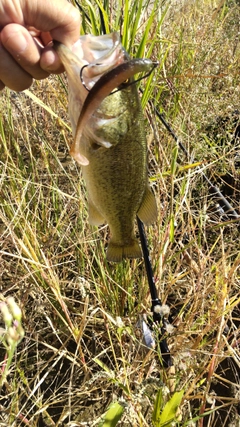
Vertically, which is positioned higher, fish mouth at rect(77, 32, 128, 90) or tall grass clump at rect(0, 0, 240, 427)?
fish mouth at rect(77, 32, 128, 90)

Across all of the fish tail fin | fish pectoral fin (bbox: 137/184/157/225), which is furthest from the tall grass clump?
fish pectoral fin (bbox: 137/184/157/225)

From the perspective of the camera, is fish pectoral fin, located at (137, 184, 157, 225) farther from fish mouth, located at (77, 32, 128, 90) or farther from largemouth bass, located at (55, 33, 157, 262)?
fish mouth, located at (77, 32, 128, 90)

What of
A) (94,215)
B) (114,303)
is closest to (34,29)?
(94,215)

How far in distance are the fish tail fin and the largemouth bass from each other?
0.03 meters

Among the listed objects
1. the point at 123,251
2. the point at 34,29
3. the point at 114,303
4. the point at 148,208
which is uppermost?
the point at 34,29

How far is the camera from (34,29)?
1.23 m

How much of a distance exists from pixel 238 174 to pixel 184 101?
1.73 ft

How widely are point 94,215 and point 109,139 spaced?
347 mm

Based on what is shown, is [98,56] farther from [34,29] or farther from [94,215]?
[94,215]

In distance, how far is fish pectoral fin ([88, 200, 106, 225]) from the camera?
138cm

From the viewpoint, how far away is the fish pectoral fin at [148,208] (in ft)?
4.31

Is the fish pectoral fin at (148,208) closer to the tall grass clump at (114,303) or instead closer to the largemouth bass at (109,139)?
the largemouth bass at (109,139)

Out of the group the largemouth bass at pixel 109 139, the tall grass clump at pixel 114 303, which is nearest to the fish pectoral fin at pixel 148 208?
the largemouth bass at pixel 109 139

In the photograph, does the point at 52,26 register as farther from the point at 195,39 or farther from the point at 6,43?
the point at 195,39
